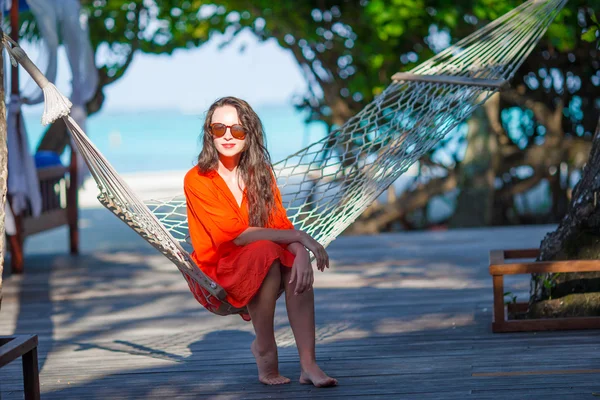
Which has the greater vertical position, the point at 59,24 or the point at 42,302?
the point at 59,24

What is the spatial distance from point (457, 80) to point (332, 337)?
922 millimetres

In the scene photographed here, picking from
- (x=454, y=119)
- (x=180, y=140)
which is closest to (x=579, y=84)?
(x=454, y=119)

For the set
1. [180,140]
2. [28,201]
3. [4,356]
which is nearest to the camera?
[4,356]

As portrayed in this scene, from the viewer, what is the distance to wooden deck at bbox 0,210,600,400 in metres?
2.13

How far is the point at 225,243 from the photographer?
2.12 m

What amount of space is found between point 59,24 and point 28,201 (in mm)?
1027

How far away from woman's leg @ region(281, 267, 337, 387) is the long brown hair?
0.54 feet

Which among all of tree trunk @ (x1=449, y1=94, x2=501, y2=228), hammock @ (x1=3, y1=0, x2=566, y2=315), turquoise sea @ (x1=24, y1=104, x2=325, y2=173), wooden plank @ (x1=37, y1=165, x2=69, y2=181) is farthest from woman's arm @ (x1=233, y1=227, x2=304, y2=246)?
turquoise sea @ (x1=24, y1=104, x2=325, y2=173)

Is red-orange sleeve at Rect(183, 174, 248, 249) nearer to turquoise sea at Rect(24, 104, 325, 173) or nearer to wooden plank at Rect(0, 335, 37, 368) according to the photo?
wooden plank at Rect(0, 335, 37, 368)

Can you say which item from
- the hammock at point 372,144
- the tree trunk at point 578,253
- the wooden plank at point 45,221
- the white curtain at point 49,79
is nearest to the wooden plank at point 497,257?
the tree trunk at point 578,253

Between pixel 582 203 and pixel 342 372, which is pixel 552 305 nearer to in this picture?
pixel 582 203

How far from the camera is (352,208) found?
8.21 feet

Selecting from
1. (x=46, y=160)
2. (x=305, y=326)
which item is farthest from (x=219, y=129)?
(x=46, y=160)

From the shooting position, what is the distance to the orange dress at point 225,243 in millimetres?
2062
